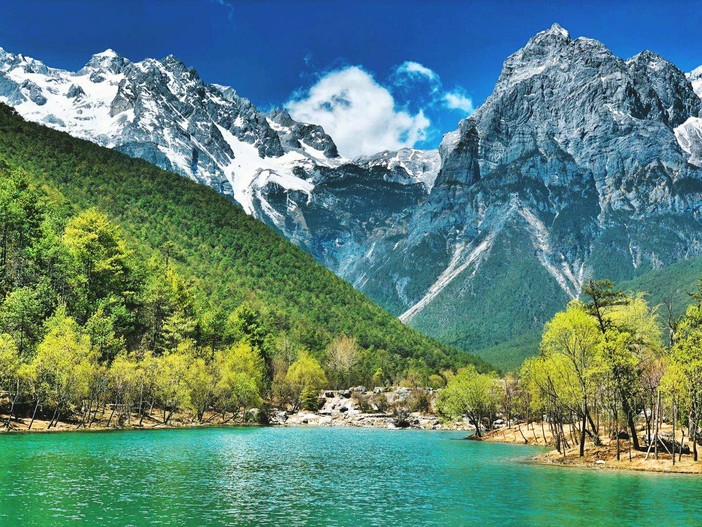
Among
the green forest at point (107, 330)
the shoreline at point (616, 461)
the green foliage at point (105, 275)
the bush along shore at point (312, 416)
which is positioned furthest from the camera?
the green foliage at point (105, 275)

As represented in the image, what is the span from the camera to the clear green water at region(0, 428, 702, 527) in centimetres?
3866

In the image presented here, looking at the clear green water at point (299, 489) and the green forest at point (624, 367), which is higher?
the green forest at point (624, 367)

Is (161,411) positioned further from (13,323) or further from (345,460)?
(345,460)

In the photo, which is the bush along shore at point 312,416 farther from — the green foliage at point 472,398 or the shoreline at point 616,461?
the shoreline at point 616,461

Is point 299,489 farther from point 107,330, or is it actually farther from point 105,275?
point 105,275

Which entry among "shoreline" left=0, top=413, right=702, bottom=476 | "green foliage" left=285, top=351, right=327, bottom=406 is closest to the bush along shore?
"shoreline" left=0, top=413, right=702, bottom=476

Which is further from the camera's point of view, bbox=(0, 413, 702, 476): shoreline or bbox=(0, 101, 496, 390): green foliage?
bbox=(0, 101, 496, 390): green foliage

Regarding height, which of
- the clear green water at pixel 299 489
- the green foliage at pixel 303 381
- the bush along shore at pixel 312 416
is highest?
the green foliage at pixel 303 381

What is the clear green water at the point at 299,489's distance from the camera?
38.7m

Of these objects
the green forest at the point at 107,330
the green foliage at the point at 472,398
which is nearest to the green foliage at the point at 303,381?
the green forest at the point at 107,330

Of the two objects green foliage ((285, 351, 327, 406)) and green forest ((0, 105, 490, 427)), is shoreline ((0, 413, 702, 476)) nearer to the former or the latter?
green forest ((0, 105, 490, 427))

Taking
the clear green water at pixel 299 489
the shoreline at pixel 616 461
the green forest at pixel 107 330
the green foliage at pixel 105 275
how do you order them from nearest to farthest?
1. the clear green water at pixel 299 489
2. the shoreline at pixel 616 461
3. the green forest at pixel 107 330
4. the green foliage at pixel 105 275

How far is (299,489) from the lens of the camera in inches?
1951

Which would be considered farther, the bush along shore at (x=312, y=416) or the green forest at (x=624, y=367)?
the bush along shore at (x=312, y=416)
